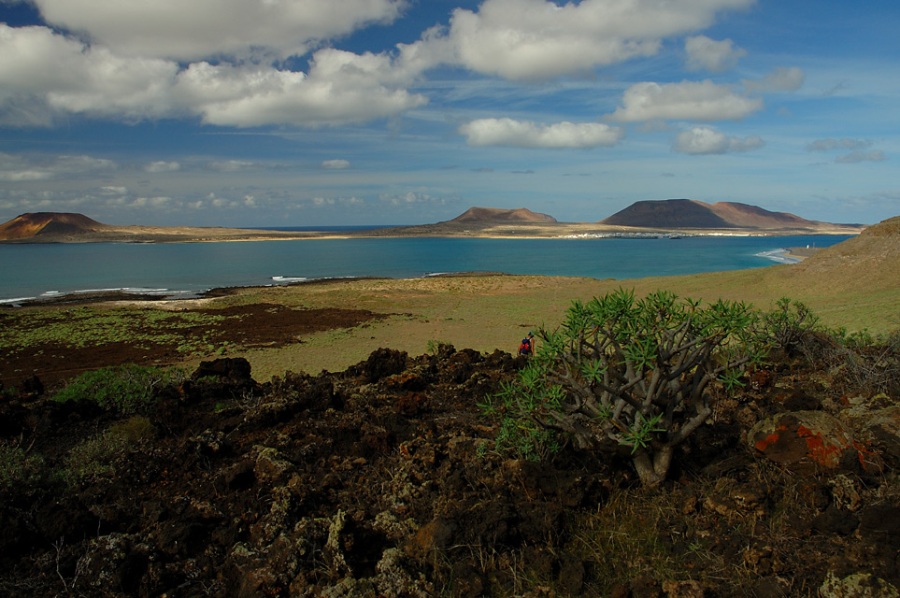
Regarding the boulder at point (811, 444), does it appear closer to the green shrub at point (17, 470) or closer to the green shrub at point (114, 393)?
the green shrub at point (17, 470)

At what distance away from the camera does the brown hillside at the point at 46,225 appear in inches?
6845

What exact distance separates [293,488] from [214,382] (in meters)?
3.98

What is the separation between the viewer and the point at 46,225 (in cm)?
17925

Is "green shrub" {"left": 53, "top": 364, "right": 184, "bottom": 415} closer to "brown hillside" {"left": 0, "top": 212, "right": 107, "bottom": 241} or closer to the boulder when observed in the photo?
the boulder

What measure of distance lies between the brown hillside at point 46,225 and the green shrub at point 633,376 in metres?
203

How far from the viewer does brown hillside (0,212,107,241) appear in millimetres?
173875

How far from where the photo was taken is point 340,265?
218 ft

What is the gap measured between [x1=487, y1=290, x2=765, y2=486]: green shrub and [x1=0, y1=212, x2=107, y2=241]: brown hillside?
203 m

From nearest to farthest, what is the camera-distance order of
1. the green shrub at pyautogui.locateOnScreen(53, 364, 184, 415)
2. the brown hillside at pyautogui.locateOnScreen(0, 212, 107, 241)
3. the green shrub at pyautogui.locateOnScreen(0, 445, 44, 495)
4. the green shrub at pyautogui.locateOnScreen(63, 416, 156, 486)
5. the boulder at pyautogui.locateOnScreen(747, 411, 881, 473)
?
the boulder at pyautogui.locateOnScreen(747, 411, 881, 473) < the green shrub at pyautogui.locateOnScreen(0, 445, 44, 495) < the green shrub at pyautogui.locateOnScreen(63, 416, 156, 486) < the green shrub at pyautogui.locateOnScreen(53, 364, 184, 415) < the brown hillside at pyautogui.locateOnScreen(0, 212, 107, 241)

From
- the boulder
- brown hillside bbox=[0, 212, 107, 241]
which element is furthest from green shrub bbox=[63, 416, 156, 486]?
brown hillside bbox=[0, 212, 107, 241]

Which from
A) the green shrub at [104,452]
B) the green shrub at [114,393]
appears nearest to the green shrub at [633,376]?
the green shrub at [104,452]

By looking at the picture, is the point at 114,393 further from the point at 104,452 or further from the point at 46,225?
the point at 46,225

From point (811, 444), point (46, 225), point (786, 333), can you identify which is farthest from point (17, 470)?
point (46, 225)

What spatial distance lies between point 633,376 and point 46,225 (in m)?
216
